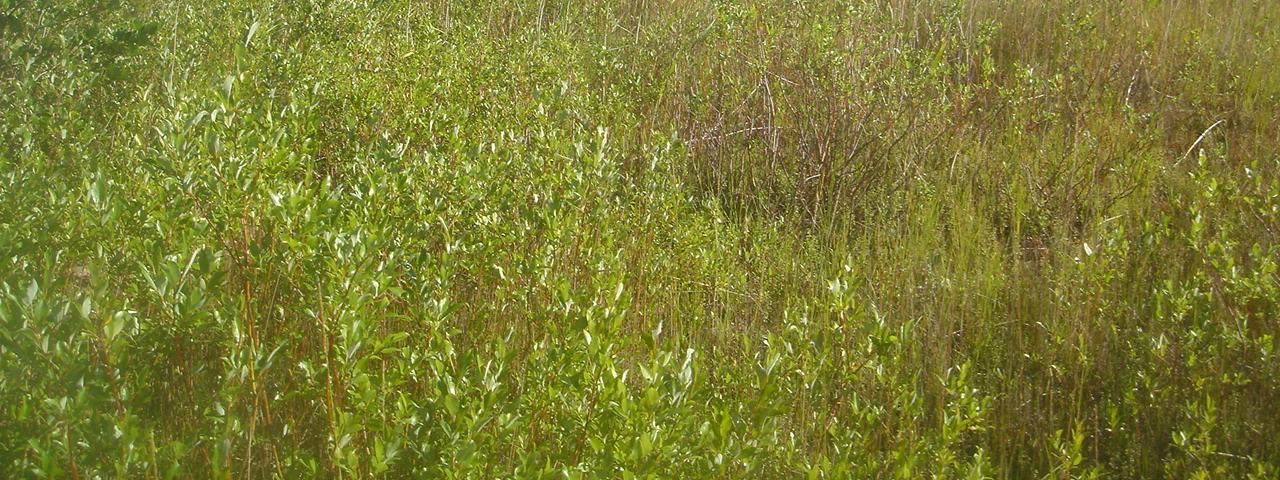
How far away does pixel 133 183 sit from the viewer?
3.04 m

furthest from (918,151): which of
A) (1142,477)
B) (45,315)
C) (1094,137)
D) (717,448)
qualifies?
(45,315)

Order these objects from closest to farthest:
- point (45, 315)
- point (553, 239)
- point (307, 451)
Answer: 1. point (45, 315)
2. point (307, 451)
3. point (553, 239)

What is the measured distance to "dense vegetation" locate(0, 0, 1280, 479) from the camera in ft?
7.47

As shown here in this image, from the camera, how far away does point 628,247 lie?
12.0 ft

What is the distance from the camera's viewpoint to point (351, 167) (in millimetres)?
3361

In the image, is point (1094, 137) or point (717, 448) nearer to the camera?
point (717, 448)

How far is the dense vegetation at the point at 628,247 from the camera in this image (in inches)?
89.6

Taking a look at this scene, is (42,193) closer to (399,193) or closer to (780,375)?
(399,193)

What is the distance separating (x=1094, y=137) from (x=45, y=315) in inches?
162

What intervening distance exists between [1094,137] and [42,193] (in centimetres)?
393

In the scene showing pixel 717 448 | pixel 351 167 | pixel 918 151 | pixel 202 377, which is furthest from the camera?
pixel 918 151

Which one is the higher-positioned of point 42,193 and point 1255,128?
point 42,193

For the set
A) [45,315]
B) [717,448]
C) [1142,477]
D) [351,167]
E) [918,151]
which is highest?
[45,315]

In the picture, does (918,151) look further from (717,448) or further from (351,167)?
(717,448)
